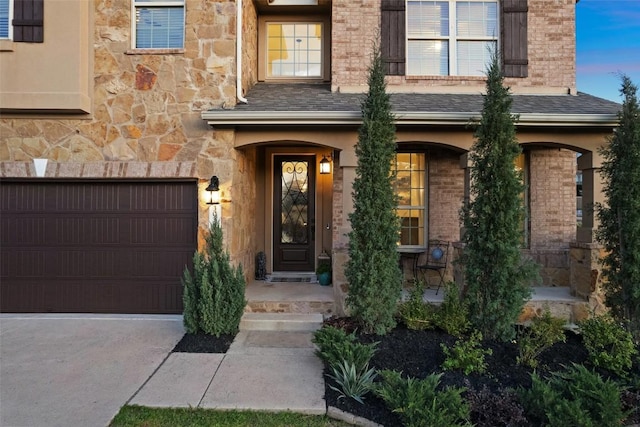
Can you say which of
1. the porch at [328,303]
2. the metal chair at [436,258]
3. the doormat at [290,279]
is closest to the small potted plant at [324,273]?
the doormat at [290,279]

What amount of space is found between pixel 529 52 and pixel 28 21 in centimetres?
814

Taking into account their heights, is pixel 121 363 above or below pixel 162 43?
below

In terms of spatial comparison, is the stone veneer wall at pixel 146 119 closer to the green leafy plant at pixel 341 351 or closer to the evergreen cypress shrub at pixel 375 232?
the evergreen cypress shrub at pixel 375 232

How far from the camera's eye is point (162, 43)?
242 inches

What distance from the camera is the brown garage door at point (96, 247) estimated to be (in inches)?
243

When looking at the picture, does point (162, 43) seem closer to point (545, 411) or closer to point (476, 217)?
point (476, 217)

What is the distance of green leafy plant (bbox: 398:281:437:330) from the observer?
5.06 metres

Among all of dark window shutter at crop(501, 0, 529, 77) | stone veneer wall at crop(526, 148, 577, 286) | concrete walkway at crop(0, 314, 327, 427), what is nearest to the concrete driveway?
concrete walkway at crop(0, 314, 327, 427)

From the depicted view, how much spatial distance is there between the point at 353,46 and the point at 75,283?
615 centimetres

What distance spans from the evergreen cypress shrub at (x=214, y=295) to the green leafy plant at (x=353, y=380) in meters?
1.82

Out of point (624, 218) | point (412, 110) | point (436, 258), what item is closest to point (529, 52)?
point (412, 110)

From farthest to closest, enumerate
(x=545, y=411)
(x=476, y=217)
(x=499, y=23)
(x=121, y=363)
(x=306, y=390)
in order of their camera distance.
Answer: (x=499, y=23), (x=476, y=217), (x=121, y=363), (x=306, y=390), (x=545, y=411)

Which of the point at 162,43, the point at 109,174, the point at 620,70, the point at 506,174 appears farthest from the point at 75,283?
the point at 620,70

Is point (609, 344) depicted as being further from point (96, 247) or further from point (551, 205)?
point (96, 247)
